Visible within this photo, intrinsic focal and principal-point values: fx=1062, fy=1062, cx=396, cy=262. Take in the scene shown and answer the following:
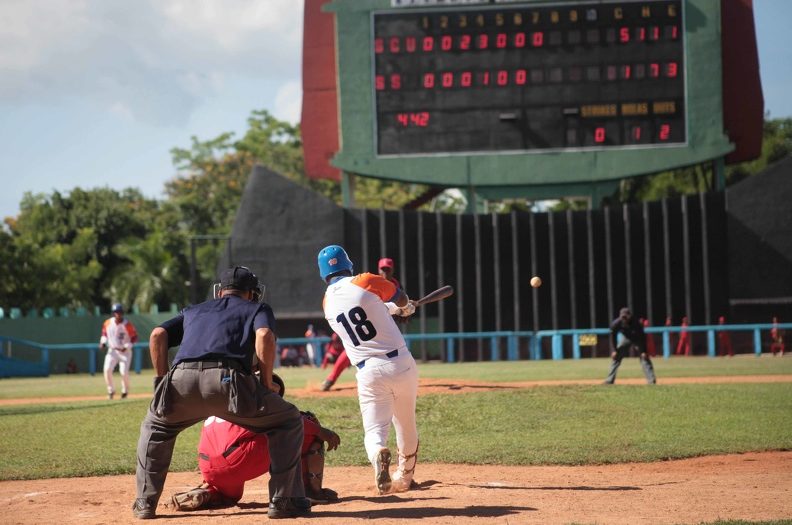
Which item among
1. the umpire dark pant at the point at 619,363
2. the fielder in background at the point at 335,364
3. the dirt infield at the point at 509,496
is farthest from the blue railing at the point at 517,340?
the dirt infield at the point at 509,496

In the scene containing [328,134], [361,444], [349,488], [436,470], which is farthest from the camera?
[328,134]

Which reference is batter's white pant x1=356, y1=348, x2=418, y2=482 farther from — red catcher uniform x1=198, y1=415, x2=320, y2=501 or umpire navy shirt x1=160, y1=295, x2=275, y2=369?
umpire navy shirt x1=160, y1=295, x2=275, y2=369

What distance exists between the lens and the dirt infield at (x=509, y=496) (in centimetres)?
800

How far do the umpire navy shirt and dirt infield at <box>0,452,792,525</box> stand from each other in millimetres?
1292

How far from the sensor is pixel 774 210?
131ft

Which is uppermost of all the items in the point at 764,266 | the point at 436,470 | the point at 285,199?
the point at 285,199

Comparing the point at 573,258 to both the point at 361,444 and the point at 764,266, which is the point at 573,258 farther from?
the point at 361,444

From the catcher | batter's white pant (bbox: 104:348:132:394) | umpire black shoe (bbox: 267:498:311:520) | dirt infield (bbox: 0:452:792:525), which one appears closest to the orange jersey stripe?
the catcher

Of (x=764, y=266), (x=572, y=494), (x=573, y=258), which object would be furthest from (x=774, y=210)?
(x=572, y=494)

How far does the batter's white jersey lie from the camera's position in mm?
8977

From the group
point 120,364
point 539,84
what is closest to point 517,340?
point 539,84

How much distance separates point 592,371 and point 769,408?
10.7m

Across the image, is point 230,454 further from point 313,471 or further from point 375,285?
point 375,285

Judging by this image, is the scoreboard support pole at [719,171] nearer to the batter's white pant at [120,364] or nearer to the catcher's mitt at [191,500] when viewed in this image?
the batter's white pant at [120,364]
